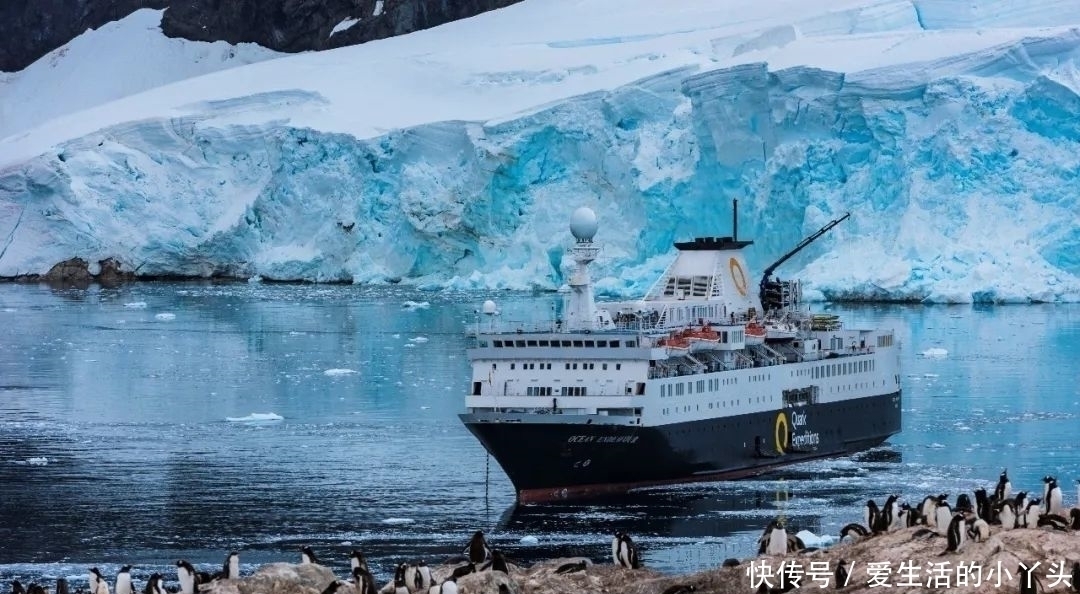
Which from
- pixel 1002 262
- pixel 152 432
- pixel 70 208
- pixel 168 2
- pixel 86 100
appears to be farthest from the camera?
pixel 168 2

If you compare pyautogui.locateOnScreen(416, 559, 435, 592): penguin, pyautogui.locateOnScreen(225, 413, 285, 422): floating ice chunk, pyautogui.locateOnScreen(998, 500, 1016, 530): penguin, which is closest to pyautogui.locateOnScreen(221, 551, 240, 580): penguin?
pyautogui.locateOnScreen(416, 559, 435, 592): penguin

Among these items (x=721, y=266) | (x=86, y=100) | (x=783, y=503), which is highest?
(x=86, y=100)

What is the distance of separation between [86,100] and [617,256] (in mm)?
34941

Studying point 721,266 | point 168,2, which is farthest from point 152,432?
point 168,2

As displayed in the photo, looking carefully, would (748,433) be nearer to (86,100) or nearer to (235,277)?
(235,277)

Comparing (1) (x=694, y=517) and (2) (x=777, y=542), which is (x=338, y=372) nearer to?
(1) (x=694, y=517)

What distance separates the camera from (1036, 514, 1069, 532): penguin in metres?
15.7

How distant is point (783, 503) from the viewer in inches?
927

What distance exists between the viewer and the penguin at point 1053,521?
15.7 metres

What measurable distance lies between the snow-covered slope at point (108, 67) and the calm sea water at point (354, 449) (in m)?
34.0

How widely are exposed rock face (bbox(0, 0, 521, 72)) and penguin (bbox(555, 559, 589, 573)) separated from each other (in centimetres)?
6181

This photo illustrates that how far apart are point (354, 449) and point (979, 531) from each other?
46.1ft

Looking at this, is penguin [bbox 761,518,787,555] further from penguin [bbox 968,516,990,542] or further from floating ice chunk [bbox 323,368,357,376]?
floating ice chunk [bbox 323,368,357,376]

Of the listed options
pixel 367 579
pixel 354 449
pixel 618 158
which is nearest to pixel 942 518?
pixel 367 579
